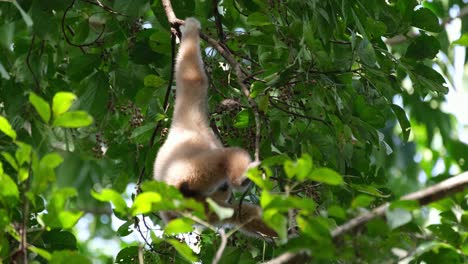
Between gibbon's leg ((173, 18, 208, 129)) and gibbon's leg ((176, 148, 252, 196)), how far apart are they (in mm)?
378

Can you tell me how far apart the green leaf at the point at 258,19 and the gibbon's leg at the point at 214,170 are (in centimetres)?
81

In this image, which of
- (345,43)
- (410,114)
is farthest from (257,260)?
(410,114)

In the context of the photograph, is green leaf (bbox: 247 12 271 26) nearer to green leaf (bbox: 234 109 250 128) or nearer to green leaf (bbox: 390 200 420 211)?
green leaf (bbox: 234 109 250 128)

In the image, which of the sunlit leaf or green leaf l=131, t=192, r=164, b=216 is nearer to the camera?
the sunlit leaf

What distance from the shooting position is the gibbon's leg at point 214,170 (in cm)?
286

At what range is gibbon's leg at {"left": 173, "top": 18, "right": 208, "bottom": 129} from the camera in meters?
3.41

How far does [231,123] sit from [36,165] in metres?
1.55

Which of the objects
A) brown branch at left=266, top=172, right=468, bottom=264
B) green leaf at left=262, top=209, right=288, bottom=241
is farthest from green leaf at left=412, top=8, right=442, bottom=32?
green leaf at left=262, top=209, right=288, bottom=241

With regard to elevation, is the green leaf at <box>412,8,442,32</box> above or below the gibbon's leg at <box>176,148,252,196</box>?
above

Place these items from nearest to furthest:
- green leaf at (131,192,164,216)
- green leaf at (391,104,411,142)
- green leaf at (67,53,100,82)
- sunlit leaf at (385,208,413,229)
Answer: sunlit leaf at (385,208,413,229) < green leaf at (131,192,164,216) < green leaf at (391,104,411,142) < green leaf at (67,53,100,82)

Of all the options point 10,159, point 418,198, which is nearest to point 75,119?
point 10,159

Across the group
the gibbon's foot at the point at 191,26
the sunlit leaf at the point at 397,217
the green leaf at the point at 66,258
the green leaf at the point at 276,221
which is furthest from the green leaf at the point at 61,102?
the gibbon's foot at the point at 191,26

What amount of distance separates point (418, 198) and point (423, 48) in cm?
187

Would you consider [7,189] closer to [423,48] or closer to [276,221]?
[276,221]
